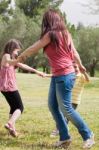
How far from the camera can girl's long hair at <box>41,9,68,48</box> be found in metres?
7.09

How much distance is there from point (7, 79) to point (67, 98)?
67.3 inches

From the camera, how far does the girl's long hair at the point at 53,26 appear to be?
709 cm

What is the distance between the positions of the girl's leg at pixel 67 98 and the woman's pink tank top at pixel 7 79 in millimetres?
1559

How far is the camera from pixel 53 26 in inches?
280

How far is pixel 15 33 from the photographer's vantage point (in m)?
66.8

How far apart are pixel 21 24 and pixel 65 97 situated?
6183cm

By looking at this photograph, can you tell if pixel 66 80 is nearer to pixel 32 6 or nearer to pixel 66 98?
pixel 66 98

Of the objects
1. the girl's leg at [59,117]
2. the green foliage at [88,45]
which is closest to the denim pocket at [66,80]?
the girl's leg at [59,117]

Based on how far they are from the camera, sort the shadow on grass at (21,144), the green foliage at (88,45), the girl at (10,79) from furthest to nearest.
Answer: the green foliage at (88,45) → the girl at (10,79) → the shadow on grass at (21,144)

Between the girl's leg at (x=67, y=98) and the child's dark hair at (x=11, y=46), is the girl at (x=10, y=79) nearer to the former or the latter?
the child's dark hair at (x=11, y=46)

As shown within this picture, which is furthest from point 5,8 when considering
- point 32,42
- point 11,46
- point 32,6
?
point 11,46

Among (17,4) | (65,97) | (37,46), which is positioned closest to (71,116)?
(65,97)

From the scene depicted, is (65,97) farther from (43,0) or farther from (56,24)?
(43,0)

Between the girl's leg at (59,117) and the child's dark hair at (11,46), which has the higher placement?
the child's dark hair at (11,46)
